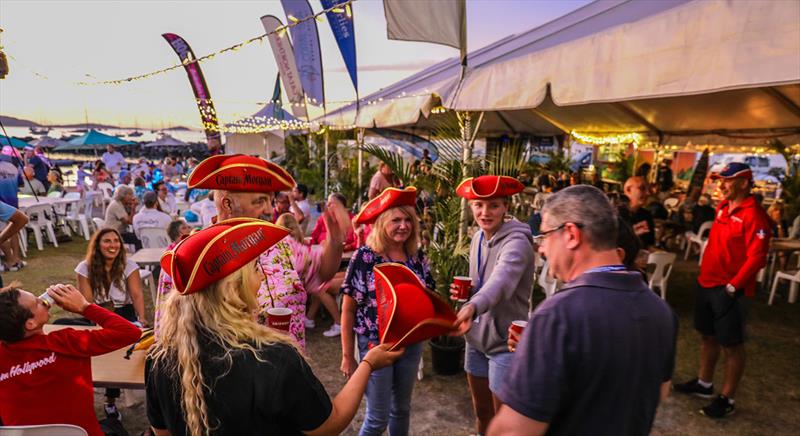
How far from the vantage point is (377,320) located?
104 inches

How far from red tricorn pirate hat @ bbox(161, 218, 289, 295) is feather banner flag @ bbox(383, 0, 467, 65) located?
138 inches

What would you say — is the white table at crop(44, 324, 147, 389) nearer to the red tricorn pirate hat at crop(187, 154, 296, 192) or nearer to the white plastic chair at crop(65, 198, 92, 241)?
the red tricorn pirate hat at crop(187, 154, 296, 192)

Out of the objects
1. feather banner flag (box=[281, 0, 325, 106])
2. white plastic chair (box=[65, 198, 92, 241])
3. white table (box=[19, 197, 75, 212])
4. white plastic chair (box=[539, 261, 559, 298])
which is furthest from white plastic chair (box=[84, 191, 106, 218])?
white plastic chair (box=[539, 261, 559, 298])

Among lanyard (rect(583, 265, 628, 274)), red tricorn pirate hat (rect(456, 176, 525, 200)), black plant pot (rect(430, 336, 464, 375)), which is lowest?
black plant pot (rect(430, 336, 464, 375))

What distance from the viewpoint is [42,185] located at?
11531 mm

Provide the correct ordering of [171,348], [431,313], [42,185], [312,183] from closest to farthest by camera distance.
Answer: [171,348], [431,313], [42,185], [312,183]

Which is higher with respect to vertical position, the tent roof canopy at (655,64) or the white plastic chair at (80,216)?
the tent roof canopy at (655,64)

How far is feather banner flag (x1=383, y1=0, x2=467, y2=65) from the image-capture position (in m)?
4.23

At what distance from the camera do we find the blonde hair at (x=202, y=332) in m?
1.25

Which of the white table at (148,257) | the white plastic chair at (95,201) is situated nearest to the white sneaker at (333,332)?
the white table at (148,257)

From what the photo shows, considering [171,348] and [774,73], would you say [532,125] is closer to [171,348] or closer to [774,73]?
[774,73]

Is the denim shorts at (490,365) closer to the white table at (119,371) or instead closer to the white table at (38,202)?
the white table at (119,371)

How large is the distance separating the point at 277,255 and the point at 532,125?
1246 cm

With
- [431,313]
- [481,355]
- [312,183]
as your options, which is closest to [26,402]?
[431,313]
